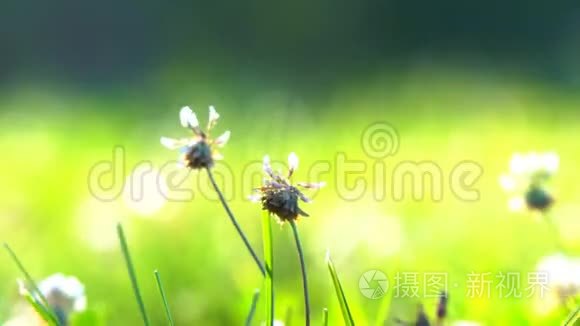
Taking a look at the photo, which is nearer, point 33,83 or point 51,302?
point 51,302

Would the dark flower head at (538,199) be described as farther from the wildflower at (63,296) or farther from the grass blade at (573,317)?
the wildflower at (63,296)

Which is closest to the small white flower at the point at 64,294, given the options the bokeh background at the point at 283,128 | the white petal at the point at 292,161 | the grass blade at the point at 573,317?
the bokeh background at the point at 283,128

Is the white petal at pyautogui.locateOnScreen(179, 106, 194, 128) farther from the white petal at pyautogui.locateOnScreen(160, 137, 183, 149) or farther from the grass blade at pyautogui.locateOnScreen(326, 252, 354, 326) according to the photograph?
the grass blade at pyautogui.locateOnScreen(326, 252, 354, 326)

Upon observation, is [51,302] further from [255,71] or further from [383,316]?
[255,71]

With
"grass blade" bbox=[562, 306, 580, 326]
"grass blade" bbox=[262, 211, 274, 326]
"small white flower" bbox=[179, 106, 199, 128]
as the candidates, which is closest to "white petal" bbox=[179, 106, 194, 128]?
"small white flower" bbox=[179, 106, 199, 128]

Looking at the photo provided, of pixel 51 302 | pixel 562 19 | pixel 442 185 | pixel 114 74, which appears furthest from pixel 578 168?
pixel 562 19

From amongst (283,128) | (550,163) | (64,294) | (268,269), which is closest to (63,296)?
(64,294)

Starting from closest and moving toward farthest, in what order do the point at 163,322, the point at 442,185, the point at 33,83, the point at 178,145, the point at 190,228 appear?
Answer: the point at 178,145, the point at 163,322, the point at 190,228, the point at 442,185, the point at 33,83
